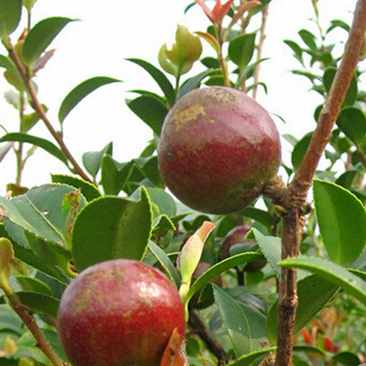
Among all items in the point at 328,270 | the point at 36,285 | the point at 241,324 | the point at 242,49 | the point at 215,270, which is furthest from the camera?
the point at 242,49

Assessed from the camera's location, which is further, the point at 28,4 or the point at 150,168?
the point at 150,168

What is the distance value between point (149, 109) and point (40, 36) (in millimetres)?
360

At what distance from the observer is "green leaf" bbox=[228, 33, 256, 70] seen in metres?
1.58

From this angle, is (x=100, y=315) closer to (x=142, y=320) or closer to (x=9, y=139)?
(x=142, y=320)

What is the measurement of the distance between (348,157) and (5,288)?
1.58 meters

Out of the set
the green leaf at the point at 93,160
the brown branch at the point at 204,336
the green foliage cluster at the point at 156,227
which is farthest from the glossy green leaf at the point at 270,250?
the green leaf at the point at 93,160

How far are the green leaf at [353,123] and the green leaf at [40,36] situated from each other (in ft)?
2.67

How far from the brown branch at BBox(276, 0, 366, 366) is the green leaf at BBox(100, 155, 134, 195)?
94cm

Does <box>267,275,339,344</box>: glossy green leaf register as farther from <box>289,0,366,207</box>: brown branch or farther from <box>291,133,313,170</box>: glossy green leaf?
<box>291,133,313,170</box>: glossy green leaf

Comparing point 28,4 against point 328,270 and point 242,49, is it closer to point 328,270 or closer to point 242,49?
point 242,49

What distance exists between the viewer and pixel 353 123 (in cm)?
166

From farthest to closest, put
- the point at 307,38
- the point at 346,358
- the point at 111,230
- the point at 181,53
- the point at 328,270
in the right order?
the point at 307,38 → the point at 346,358 → the point at 181,53 → the point at 111,230 → the point at 328,270

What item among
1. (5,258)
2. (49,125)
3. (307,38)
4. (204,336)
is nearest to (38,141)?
(49,125)

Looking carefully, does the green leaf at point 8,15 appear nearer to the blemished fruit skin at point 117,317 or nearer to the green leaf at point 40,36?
the green leaf at point 40,36
